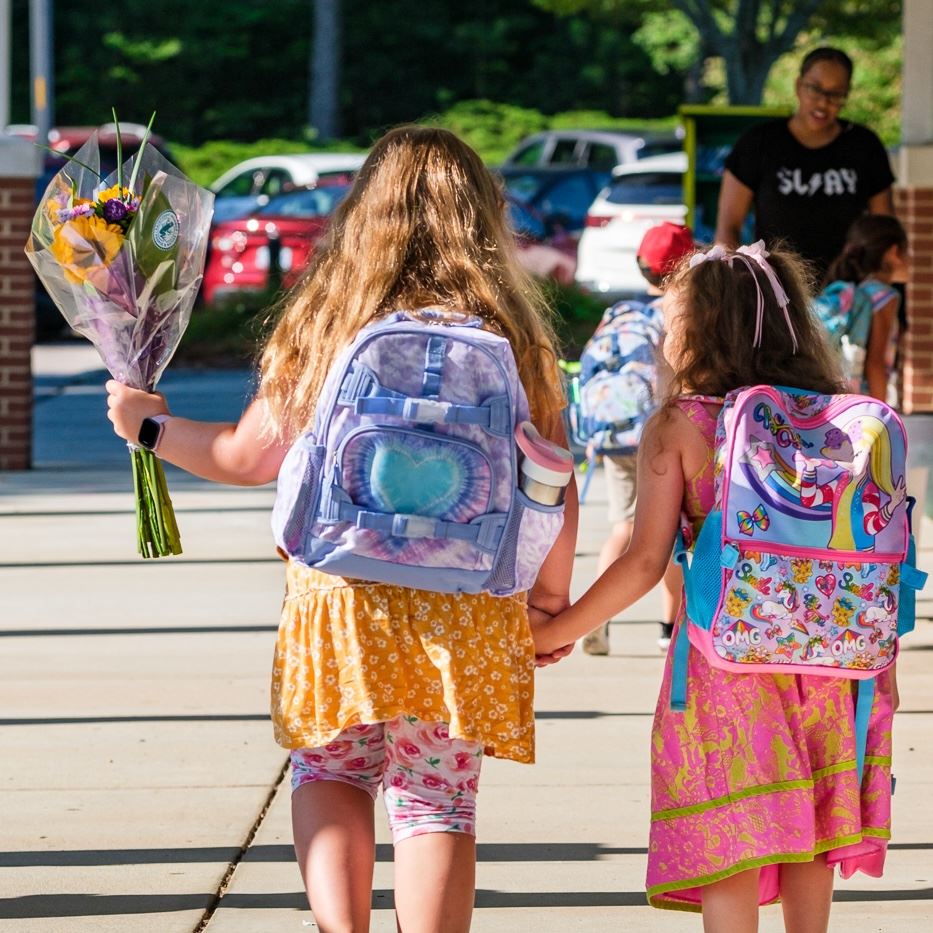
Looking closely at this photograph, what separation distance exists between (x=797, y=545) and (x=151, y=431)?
1.17m

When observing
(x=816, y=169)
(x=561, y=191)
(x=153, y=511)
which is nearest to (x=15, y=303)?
(x=816, y=169)

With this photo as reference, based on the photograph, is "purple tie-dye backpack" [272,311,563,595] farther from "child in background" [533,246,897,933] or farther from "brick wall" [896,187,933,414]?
"brick wall" [896,187,933,414]

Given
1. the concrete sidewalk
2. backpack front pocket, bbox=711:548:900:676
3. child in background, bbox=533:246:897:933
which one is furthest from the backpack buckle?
the concrete sidewalk

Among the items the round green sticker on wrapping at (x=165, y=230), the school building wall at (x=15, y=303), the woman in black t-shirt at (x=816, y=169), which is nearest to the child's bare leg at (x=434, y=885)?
the round green sticker on wrapping at (x=165, y=230)

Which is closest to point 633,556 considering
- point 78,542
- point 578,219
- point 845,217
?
point 845,217

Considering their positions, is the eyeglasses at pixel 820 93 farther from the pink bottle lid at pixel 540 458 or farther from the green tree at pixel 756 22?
the green tree at pixel 756 22

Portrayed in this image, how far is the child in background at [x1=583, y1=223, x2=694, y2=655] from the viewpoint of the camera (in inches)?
236

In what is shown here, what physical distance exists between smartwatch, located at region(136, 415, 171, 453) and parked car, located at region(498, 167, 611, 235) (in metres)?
16.9

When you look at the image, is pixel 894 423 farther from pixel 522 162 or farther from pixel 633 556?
pixel 522 162

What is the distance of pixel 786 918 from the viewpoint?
137 inches

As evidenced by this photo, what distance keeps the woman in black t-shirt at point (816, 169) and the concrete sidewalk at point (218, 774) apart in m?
1.48

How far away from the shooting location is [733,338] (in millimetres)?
3424

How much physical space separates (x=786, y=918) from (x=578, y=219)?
17.4m

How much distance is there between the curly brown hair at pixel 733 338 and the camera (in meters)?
3.42
